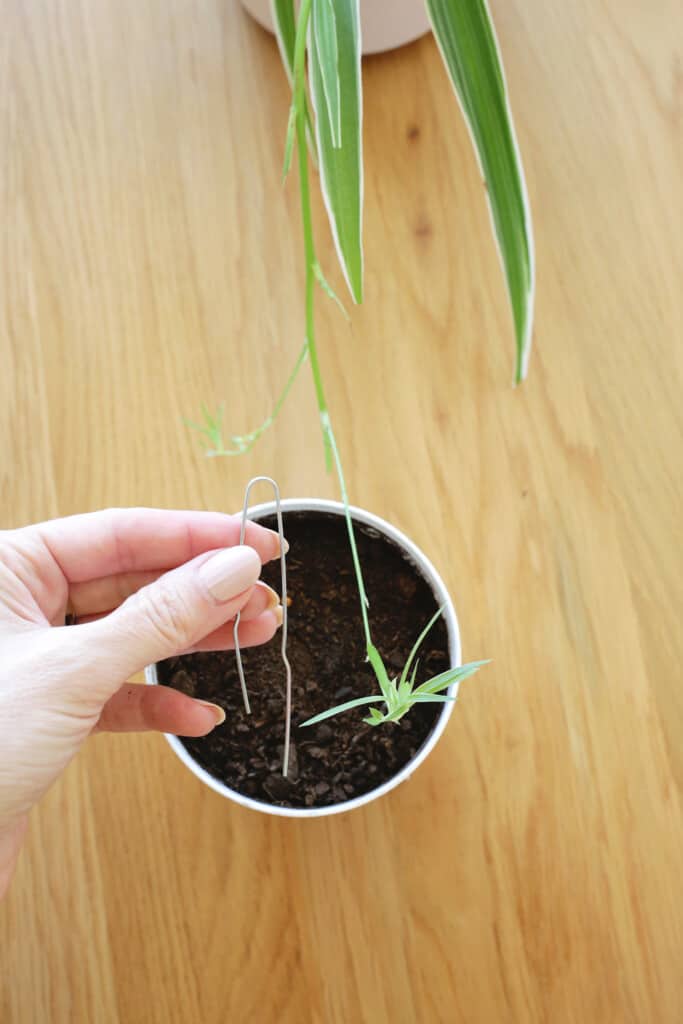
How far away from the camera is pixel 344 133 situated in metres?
0.44

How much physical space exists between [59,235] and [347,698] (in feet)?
1.38

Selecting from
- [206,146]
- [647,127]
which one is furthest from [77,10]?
[647,127]

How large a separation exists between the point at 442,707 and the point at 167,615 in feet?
0.62

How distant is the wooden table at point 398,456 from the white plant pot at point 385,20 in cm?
2

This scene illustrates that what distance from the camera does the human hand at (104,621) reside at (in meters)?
0.45

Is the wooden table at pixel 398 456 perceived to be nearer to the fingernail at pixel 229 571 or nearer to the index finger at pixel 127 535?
the index finger at pixel 127 535

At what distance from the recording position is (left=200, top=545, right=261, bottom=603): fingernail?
47 centimetres

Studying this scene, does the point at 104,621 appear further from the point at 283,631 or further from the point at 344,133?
the point at 344,133

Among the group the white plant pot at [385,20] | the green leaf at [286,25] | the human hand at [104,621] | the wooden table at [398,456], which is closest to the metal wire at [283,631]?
the human hand at [104,621]

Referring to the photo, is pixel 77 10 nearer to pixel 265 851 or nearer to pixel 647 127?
pixel 647 127

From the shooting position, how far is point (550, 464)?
2.27 ft

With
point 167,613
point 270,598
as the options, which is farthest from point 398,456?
point 167,613

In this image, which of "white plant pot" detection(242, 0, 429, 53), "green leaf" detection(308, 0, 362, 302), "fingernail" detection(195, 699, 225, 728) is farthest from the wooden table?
"green leaf" detection(308, 0, 362, 302)

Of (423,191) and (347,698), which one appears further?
(423,191)
